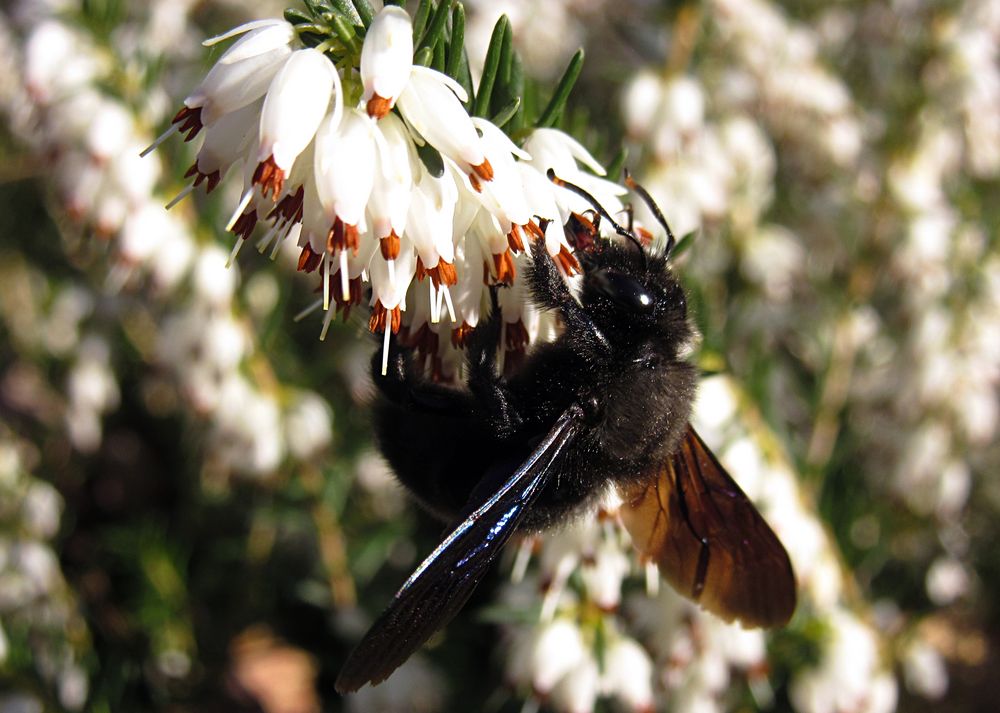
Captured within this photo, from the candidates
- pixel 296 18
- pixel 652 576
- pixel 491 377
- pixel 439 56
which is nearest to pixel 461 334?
pixel 491 377

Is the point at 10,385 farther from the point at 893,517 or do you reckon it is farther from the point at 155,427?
the point at 893,517

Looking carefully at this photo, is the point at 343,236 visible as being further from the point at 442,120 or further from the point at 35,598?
the point at 35,598

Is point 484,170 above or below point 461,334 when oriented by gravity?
above

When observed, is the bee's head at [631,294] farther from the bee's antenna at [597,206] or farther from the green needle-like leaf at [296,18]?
the green needle-like leaf at [296,18]

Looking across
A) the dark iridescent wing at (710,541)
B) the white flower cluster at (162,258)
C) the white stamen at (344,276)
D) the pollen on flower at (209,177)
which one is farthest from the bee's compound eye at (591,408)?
the white flower cluster at (162,258)

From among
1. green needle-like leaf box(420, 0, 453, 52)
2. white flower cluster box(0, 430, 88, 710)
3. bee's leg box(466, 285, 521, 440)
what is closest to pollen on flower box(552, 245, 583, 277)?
bee's leg box(466, 285, 521, 440)

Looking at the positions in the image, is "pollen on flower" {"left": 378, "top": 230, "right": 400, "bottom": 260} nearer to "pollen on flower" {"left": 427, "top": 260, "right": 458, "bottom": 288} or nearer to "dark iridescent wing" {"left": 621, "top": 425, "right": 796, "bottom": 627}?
"pollen on flower" {"left": 427, "top": 260, "right": 458, "bottom": 288}

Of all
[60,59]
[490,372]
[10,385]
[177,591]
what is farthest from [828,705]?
[10,385]
